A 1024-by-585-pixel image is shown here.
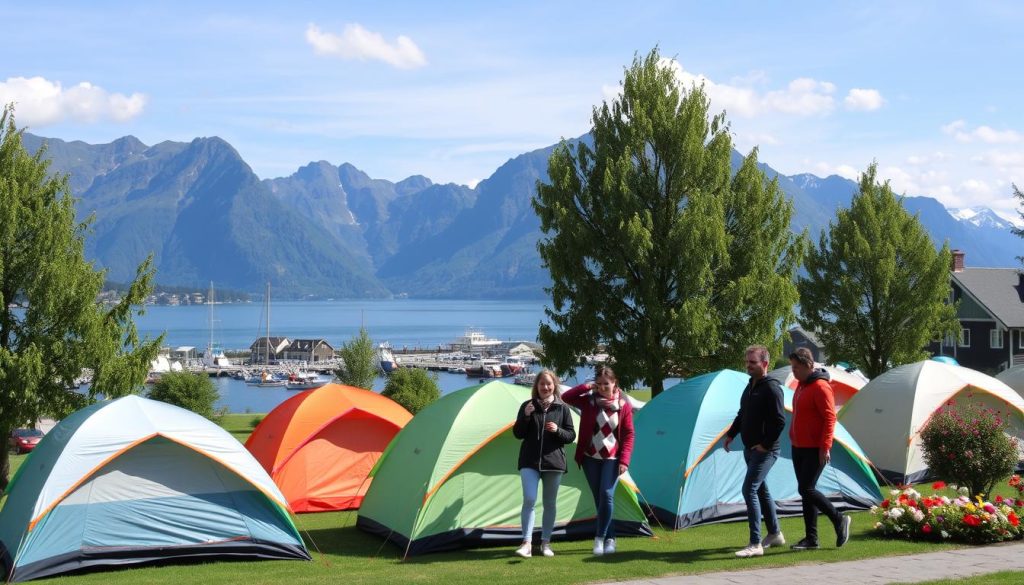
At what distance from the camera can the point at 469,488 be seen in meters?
10.9

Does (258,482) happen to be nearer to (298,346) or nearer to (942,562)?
(942,562)

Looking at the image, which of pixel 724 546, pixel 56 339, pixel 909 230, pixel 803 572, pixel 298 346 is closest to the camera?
pixel 803 572

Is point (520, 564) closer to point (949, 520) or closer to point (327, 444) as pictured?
point (949, 520)

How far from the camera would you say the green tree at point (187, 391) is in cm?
3070

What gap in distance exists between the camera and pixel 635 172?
18016 millimetres

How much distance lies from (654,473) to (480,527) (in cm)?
272

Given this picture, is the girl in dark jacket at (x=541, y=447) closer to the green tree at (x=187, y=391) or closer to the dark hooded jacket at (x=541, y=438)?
the dark hooded jacket at (x=541, y=438)

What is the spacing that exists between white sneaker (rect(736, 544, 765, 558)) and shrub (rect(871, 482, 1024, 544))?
6.07ft

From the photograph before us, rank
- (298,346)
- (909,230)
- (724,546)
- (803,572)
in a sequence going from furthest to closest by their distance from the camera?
(298,346), (909,230), (724,546), (803,572)

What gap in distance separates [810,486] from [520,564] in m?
2.97

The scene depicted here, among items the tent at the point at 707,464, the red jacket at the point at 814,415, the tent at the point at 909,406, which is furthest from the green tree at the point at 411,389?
the red jacket at the point at 814,415

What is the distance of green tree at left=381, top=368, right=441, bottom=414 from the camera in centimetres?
2856

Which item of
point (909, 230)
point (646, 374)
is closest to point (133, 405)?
point (646, 374)

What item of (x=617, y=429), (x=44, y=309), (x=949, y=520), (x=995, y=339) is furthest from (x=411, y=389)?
(x=995, y=339)
